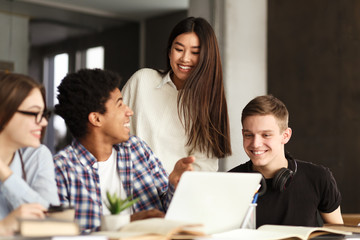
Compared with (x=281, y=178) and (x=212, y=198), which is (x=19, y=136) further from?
(x=281, y=178)

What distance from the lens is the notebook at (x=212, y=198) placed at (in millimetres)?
1533

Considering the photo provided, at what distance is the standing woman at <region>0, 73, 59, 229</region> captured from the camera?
1.49 meters

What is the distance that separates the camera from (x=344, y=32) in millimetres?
5020

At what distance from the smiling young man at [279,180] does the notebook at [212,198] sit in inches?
20.6

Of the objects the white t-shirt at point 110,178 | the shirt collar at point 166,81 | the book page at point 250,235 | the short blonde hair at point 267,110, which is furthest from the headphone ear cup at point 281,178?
the shirt collar at point 166,81

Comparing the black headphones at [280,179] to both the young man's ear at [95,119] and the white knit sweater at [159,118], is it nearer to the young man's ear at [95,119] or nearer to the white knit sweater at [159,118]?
the white knit sweater at [159,118]

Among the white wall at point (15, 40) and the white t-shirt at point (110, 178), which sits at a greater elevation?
the white wall at point (15, 40)

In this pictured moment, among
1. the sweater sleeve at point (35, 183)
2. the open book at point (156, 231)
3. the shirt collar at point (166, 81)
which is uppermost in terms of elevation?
the shirt collar at point (166, 81)

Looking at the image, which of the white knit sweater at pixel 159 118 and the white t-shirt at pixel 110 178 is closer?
the white t-shirt at pixel 110 178

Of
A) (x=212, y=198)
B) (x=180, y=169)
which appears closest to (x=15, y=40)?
(x=180, y=169)

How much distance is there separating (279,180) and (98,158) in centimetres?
70

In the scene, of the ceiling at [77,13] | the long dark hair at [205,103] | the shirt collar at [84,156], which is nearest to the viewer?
the shirt collar at [84,156]

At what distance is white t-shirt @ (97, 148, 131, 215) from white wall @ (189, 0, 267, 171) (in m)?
3.05

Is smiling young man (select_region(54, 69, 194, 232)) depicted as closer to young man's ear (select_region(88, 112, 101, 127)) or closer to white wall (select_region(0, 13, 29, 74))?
young man's ear (select_region(88, 112, 101, 127))
